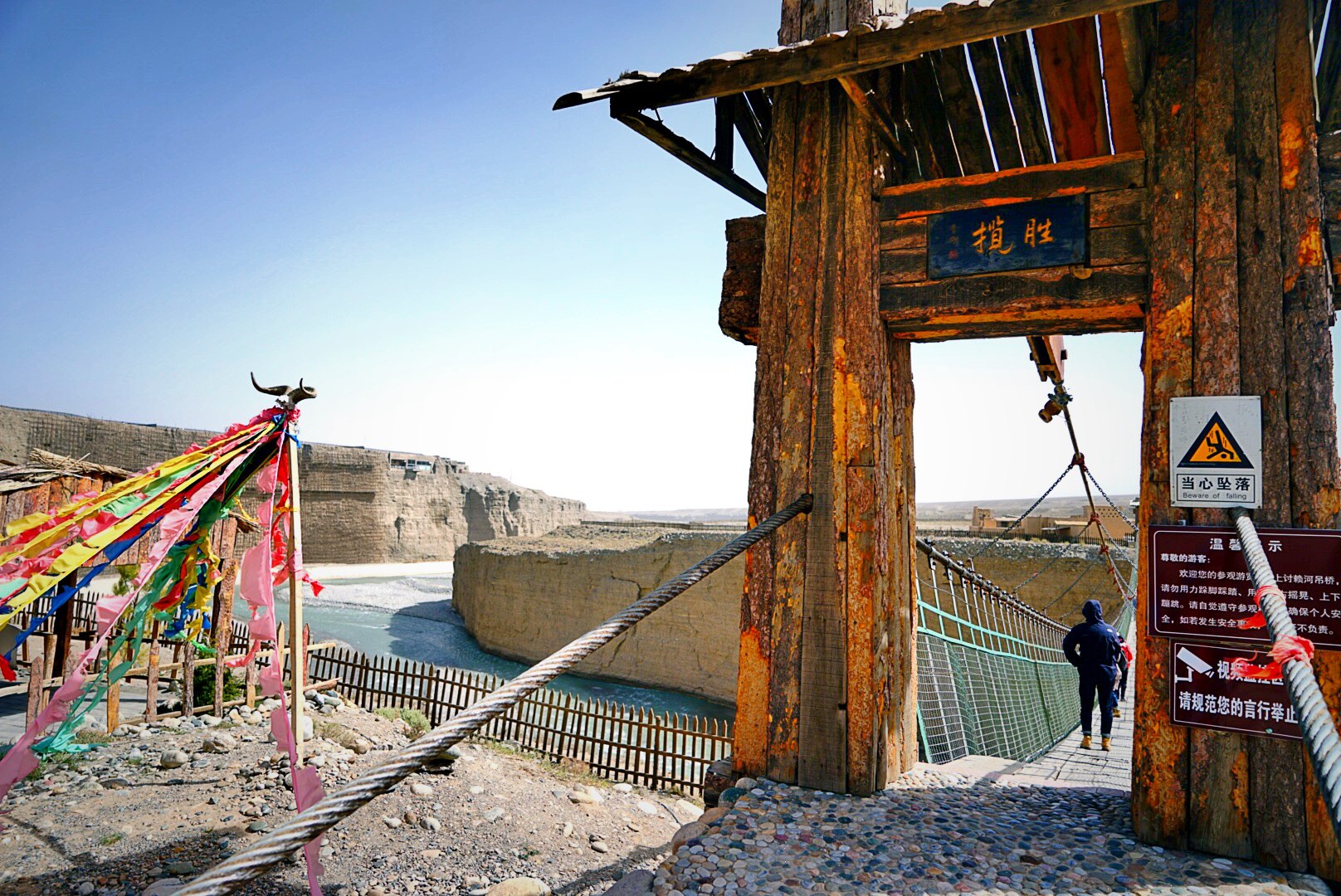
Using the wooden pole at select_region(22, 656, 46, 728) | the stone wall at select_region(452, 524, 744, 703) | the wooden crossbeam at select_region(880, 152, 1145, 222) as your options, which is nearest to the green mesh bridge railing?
the wooden crossbeam at select_region(880, 152, 1145, 222)

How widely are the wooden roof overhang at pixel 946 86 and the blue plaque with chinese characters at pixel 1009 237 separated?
52 cm

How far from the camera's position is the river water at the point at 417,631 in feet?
55.2

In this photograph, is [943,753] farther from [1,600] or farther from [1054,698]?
[1,600]

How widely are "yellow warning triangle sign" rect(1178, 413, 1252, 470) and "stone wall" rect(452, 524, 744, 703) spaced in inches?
532

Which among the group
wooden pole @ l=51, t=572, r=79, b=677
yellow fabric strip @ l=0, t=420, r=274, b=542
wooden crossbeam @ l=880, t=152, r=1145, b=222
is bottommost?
wooden pole @ l=51, t=572, r=79, b=677

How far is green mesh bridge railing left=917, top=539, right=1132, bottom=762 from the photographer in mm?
5297

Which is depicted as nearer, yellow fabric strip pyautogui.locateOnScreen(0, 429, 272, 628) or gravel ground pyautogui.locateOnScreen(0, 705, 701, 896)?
yellow fabric strip pyautogui.locateOnScreen(0, 429, 272, 628)

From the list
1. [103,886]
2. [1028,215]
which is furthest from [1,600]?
[1028,215]

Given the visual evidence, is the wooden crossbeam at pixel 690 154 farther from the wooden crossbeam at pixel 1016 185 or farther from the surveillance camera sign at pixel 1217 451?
the surveillance camera sign at pixel 1217 451

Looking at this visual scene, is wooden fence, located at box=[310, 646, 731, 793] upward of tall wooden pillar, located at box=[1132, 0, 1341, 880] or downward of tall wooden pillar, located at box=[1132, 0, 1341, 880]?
downward

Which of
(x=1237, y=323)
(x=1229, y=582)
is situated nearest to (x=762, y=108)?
(x=1237, y=323)

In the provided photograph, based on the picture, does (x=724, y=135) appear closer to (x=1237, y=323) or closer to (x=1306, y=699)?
(x=1237, y=323)

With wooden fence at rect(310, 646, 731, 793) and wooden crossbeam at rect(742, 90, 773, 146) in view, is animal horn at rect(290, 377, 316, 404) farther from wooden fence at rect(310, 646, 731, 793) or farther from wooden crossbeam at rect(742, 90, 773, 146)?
wooden fence at rect(310, 646, 731, 793)

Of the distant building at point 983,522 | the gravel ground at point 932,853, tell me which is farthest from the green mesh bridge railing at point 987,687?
the distant building at point 983,522
